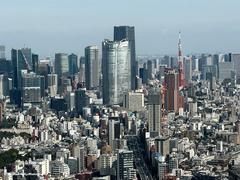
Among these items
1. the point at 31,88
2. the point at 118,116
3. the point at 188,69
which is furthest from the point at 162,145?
the point at 188,69

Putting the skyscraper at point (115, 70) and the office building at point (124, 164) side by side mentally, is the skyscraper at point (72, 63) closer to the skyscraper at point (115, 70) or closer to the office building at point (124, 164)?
the skyscraper at point (115, 70)

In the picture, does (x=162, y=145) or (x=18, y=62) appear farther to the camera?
(x=18, y=62)

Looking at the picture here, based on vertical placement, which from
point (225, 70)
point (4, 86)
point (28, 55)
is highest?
point (28, 55)

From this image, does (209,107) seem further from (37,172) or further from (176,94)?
(37,172)

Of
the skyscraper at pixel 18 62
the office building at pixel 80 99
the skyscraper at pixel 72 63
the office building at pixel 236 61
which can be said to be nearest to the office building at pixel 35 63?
the skyscraper at pixel 18 62

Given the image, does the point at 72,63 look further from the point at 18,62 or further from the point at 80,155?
the point at 80,155

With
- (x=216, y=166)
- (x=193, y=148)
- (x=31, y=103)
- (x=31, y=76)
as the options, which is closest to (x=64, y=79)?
(x=31, y=76)
